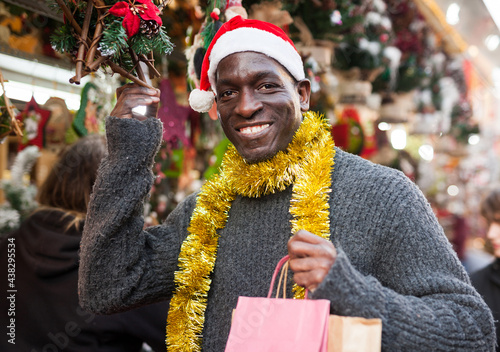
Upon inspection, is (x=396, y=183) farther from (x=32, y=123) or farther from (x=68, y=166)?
(x=32, y=123)

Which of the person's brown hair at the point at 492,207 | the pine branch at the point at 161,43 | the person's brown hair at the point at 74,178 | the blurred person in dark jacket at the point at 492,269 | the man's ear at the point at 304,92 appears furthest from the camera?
the person's brown hair at the point at 492,207

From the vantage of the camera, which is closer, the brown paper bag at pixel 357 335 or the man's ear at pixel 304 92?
the brown paper bag at pixel 357 335

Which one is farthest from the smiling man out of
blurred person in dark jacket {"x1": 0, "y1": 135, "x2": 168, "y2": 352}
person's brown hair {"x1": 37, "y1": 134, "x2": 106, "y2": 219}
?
person's brown hair {"x1": 37, "y1": 134, "x2": 106, "y2": 219}

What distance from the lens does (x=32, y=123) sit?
235cm

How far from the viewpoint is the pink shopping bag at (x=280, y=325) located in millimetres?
942

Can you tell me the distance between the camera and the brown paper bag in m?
0.92

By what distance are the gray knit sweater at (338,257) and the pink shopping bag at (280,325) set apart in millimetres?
54

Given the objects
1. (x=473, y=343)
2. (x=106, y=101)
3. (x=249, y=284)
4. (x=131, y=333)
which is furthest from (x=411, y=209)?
(x=106, y=101)

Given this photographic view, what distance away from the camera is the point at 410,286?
42.7 inches

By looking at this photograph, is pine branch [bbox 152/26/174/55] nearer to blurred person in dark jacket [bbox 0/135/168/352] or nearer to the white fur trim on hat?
the white fur trim on hat

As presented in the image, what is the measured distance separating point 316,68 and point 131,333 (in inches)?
67.1

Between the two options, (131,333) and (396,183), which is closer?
(396,183)

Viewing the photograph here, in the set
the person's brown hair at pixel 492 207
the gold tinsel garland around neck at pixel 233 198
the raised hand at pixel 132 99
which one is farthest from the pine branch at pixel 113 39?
the person's brown hair at pixel 492 207

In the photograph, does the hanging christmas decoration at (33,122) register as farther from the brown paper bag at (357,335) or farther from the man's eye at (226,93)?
the brown paper bag at (357,335)
